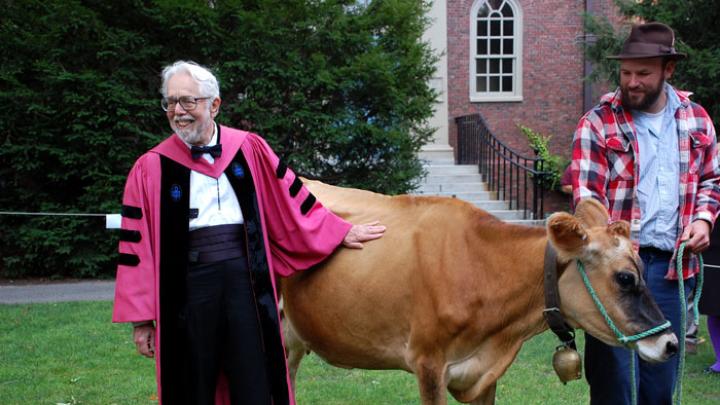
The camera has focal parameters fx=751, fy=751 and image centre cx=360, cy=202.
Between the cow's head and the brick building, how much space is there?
15.3 meters

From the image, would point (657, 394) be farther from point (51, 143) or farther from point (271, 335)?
point (51, 143)

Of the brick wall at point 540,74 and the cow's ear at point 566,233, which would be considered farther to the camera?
the brick wall at point 540,74

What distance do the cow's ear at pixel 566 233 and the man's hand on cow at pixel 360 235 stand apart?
1.09 meters

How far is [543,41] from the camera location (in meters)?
18.8

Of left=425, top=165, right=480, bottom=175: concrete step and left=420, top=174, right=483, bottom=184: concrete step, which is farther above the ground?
left=425, top=165, right=480, bottom=175: concrete step

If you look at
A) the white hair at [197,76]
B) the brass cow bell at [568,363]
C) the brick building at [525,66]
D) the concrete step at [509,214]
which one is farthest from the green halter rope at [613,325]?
the brick building at [525,66]

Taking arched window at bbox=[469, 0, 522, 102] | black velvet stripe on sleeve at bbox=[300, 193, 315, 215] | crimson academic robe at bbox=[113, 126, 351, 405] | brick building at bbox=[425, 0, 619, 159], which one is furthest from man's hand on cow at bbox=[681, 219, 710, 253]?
arched window at bbox=[469, 0, 522, 102]

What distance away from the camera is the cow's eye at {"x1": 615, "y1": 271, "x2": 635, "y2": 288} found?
331 cm

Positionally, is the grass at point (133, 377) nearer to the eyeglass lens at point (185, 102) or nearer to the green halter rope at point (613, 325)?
the green halter rope at point (613, 325)

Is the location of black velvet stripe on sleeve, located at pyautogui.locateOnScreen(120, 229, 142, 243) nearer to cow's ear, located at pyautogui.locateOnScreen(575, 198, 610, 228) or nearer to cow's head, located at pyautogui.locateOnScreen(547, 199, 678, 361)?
cow's head, located at pyautogui.locateOnScreen(547, 199, 678, 361)

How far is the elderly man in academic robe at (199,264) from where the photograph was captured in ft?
11.8

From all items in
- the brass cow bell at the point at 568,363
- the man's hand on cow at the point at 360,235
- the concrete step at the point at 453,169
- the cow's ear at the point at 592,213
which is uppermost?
the cow's ear at the point at 592,213

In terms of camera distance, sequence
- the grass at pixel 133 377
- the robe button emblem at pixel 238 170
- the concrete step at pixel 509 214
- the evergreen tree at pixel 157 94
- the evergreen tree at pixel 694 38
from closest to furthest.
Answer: the robe button emblem at pixel 238 170 < the grass at pixel 133 377 < the evergreen tree at pixel 157 94 < the evergreen tree at pixel 694 38 < the concrete step at pixel 509 214

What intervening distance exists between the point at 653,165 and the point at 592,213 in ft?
1.66
